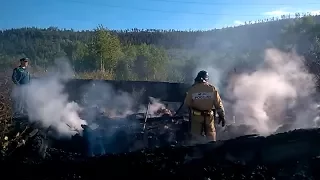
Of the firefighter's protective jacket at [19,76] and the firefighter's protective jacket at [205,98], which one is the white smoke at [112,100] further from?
the firefighter's protective jacket at [205,98]

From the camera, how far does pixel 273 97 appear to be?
13500mm

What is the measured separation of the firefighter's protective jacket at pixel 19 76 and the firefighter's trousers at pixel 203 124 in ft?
23.1

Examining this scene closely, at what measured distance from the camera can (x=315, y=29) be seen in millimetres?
60938

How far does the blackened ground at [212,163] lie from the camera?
→ 658cm

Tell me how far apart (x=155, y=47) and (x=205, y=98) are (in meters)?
47.6

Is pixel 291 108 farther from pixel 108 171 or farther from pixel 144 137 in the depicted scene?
pixel 108 171

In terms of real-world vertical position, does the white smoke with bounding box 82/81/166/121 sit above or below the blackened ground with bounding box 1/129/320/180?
above

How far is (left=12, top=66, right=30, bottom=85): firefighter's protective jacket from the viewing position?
13.6 meters

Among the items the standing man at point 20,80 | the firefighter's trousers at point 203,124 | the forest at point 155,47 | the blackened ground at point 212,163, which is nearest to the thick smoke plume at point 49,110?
the standing man at point 20,80

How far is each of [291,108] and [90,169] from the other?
27.4 feet

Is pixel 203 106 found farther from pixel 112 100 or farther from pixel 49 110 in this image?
pixel 112 100

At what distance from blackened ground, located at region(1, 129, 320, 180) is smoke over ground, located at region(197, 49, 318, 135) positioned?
15.3 ft

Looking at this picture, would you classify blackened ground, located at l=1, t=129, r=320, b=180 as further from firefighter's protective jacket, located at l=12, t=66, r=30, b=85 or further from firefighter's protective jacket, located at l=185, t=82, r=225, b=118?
firefighter's protective jacket, located at l=12, t=66, r=30, b=85

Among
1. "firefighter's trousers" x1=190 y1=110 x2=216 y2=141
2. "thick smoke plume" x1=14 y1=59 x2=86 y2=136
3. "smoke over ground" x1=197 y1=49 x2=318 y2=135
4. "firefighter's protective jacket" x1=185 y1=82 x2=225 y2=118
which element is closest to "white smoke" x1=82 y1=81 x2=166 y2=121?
"thick smoke plume" x1=14 y1=59 x2=86 y2=136
